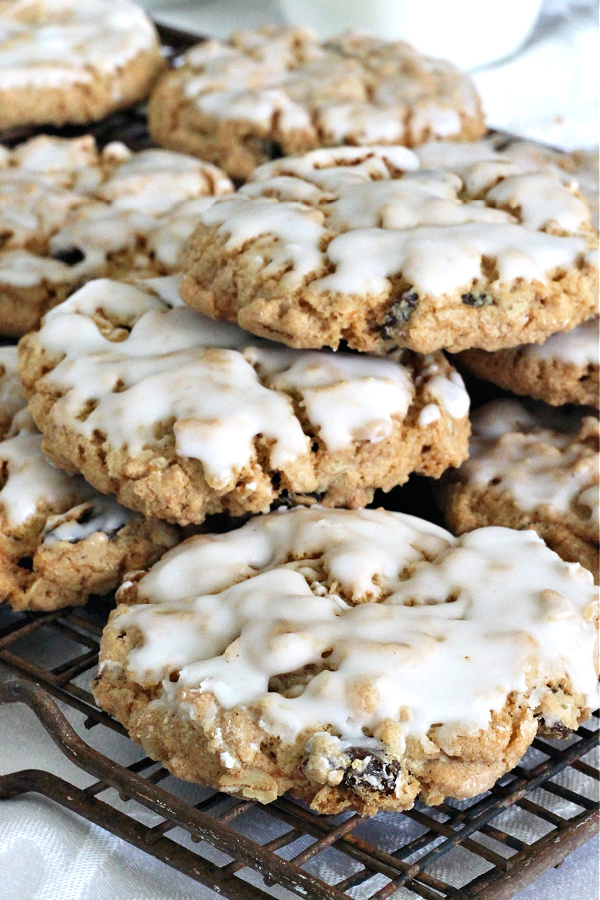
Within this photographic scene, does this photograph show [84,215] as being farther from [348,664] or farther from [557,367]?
[348,664]

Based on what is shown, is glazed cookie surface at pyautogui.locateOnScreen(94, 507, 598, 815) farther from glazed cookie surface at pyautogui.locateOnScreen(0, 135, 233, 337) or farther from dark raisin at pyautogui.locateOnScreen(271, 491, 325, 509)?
glazed cookie surface at pyautogui.locateOnScreen(0, 135, 233, 337)

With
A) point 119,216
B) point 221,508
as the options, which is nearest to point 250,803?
point 221,508

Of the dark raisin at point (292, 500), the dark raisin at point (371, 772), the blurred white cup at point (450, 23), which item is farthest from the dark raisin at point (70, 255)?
the blurred white cup at point (450, 23)

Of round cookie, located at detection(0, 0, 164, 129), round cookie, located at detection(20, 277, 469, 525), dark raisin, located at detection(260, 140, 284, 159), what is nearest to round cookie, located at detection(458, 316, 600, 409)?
round cookie, located at detection(20, 277, 469, 525)

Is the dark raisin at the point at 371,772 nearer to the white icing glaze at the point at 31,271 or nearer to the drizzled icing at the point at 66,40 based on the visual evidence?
the white icing glaze at the point at 31,271

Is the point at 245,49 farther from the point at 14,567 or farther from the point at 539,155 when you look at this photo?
the point at 14,567
